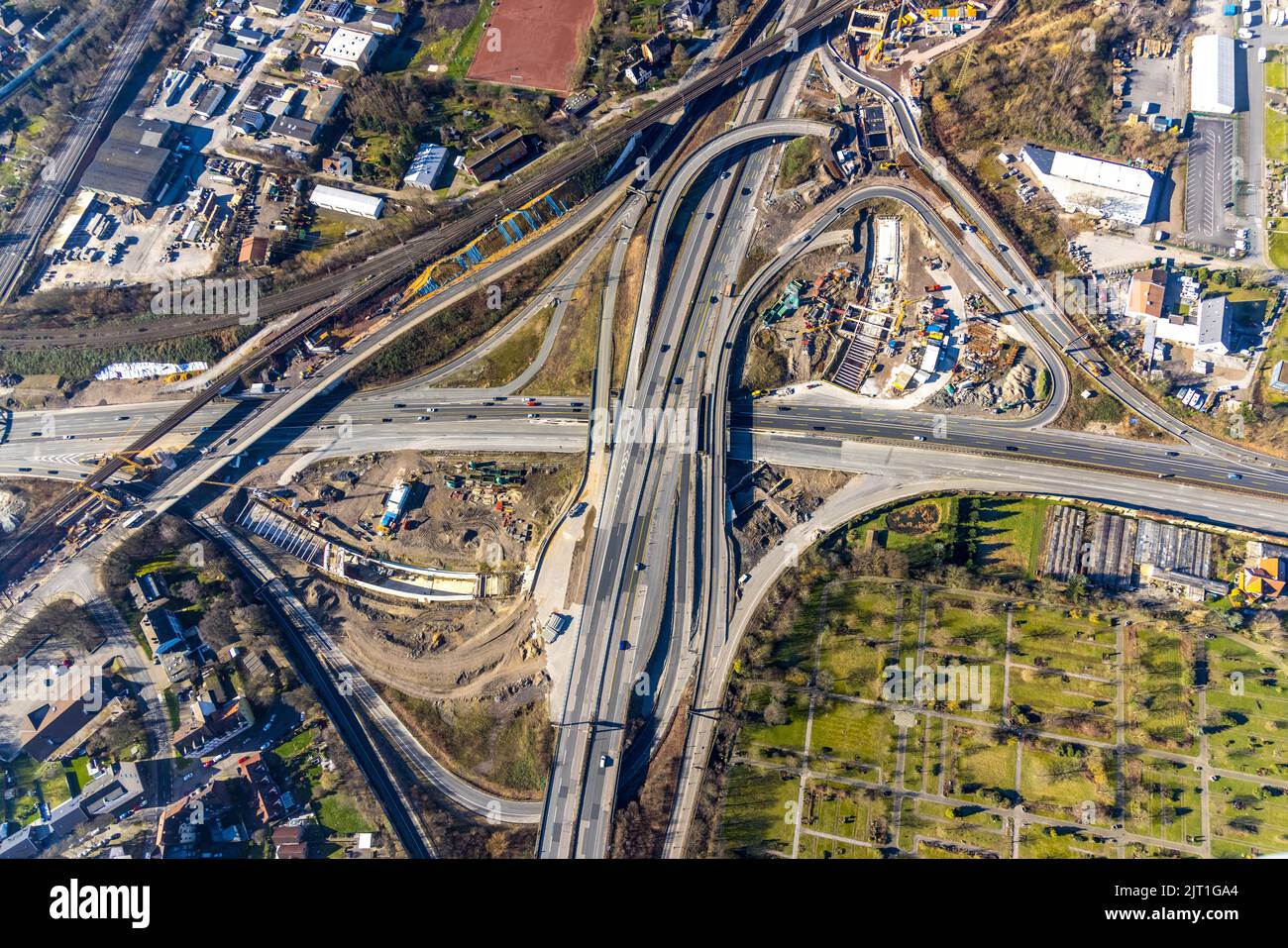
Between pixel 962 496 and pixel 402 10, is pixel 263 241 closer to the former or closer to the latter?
pixel 402 10

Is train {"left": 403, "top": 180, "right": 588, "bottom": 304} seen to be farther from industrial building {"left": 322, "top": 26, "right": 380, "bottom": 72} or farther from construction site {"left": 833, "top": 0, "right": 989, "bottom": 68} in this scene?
construction site {"left": 833, "top": 0, "right": 989, "bottom": 68}

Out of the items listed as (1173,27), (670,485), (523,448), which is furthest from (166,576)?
(1173,27)

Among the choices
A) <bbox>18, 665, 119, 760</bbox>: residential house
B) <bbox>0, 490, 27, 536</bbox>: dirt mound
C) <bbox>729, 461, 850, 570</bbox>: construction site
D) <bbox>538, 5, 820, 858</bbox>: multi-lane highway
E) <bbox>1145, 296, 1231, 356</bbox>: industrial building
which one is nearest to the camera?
<bbox>538, 5, 820, 858</bbox>: multi-lane highway

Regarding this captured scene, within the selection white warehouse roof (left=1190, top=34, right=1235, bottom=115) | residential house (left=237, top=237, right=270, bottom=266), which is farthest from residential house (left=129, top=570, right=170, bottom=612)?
white warehouse roof (left=1190, top=34, right=1235, bottom=115)

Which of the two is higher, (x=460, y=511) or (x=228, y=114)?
(x=228, y=114)

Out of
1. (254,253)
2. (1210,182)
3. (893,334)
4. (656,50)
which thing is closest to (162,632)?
(254,253)

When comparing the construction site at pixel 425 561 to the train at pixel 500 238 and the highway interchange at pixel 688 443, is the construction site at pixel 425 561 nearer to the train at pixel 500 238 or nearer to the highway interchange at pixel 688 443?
the highway interchange at pixel 688 443

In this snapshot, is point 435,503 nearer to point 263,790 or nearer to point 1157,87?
point 263,790
